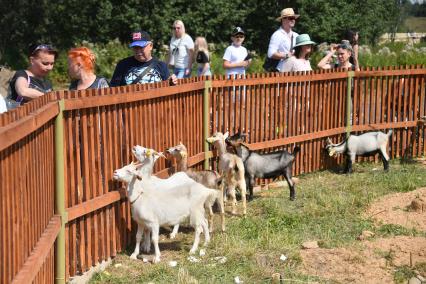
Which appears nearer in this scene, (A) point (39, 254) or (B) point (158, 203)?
(A) point (39, 254)

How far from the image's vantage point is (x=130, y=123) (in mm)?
7645

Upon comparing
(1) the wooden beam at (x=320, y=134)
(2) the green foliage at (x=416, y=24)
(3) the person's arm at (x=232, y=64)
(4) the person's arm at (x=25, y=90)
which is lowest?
(2) the green foliage at (x=416, y=24)

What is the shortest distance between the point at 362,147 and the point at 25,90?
20.9 ft

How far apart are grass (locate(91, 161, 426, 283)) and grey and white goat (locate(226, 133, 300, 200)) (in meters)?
0.29

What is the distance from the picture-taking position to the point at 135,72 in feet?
28.2

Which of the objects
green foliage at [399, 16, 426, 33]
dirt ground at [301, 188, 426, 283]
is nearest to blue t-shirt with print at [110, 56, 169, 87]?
dirt ground at [301, 188, 426, 283]

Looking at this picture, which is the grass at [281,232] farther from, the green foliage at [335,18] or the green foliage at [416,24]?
the green foliage at [416,24]

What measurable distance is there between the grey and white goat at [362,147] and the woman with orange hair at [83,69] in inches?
203

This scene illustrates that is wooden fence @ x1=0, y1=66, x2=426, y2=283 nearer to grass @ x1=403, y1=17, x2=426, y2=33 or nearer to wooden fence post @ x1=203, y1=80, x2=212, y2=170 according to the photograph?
wooden fence post @ x1=203, y1=80, x2=212, y2=170

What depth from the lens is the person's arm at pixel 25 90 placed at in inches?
270

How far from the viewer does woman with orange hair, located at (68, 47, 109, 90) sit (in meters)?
7.48

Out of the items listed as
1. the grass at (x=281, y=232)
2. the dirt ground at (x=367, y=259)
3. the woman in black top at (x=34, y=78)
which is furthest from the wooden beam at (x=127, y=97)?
the dirt ground at (x=367, y=259)

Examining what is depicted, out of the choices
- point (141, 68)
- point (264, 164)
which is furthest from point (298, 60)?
point (141, 68)

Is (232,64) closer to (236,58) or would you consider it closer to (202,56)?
(236,58)
